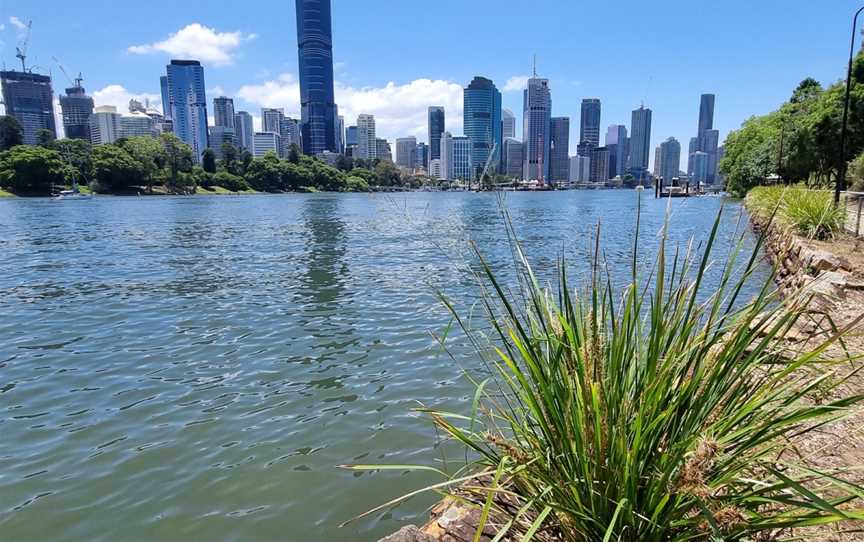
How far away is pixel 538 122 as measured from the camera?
411cm

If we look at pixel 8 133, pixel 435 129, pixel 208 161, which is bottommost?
pixel 435 129

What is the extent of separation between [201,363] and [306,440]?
331 cm

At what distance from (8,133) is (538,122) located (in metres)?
150

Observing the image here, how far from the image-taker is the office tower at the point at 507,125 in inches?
145

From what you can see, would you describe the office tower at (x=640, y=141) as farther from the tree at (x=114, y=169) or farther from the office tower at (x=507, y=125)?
the tree at (x=114, y=169)

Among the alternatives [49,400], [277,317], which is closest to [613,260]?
[277,317]

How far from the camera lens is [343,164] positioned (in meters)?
181

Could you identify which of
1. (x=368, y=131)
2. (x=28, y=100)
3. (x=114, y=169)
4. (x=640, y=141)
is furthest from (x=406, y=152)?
(x=28, y=100)

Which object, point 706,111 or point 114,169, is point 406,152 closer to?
point 706,111

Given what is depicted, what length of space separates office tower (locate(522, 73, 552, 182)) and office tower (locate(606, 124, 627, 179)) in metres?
0.64

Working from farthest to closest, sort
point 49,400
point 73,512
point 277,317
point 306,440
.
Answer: point 277,317 < point 49,400 < point 306,440 < point 73,512

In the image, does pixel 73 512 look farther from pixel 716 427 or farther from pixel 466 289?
pixel 466 289

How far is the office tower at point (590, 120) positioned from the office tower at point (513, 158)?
1321 mm

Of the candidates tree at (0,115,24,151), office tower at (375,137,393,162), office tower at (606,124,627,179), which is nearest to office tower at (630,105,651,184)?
office tower at (606,124,627,179)
